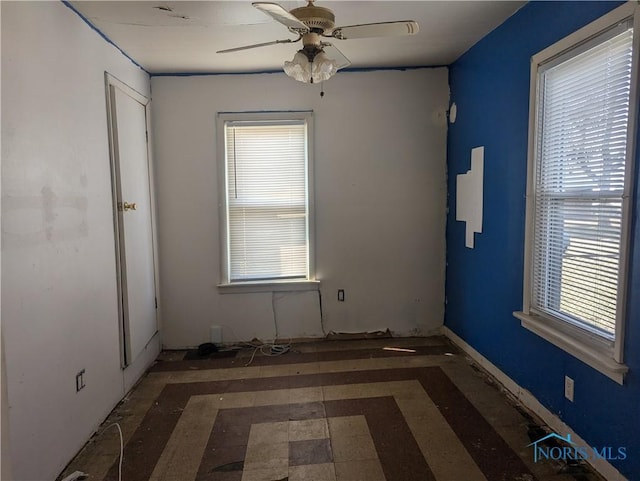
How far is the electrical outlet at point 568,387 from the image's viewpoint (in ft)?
6.80

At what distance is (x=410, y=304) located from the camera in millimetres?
3812

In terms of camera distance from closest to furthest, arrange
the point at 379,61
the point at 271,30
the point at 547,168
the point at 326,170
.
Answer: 1. the point at 547,168
2. the point at 271,30
3. the point at 379,61
4. the point at 326,170

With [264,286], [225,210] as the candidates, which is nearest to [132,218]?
[225,210]

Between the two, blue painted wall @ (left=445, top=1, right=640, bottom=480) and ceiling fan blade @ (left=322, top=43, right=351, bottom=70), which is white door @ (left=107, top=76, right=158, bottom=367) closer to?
ceiling fan blade @ (left=322, top=43, right=351, bottom=70)

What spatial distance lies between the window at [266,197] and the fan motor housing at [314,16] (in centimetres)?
181

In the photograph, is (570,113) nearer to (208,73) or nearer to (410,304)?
(410,304)

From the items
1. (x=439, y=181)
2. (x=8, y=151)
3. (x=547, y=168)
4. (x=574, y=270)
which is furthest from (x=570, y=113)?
(x=8, y=151)

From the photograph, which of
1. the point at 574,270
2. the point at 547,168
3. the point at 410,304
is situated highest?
Result: the point at 547,168

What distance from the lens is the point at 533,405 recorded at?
241cm

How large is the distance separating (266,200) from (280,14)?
6.99ft

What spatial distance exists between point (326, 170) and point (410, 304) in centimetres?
151

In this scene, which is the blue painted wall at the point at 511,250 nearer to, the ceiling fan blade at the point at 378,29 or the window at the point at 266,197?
the ceiling fan blade at the point at 378,29

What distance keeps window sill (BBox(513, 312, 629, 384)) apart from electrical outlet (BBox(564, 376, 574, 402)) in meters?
0.17

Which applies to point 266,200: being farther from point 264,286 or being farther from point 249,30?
point 249,30
